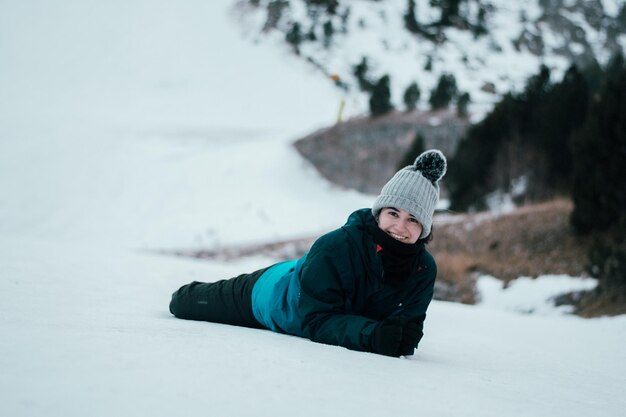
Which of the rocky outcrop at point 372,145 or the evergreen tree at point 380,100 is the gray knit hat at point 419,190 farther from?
the evergreen tree at point 380,100

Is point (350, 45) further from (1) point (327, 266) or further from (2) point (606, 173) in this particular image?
(1) point (327, 266)

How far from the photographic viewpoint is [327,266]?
225cm

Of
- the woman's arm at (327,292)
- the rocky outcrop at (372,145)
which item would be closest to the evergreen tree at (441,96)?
the rocky outcrop at (372,145)

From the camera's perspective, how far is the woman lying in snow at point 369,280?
2.10 m

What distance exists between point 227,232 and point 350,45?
25.1m

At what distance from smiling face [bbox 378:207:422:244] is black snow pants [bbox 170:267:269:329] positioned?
75cm

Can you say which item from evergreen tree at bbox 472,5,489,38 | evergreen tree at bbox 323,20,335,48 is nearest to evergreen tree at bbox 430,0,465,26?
evergreen tree at bbox 472,5,489,38

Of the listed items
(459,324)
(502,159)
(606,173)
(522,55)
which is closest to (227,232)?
(502,159)

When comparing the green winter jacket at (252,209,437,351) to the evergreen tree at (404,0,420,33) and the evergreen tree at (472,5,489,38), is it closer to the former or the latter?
the evergreen tree at (404,0,420,33)

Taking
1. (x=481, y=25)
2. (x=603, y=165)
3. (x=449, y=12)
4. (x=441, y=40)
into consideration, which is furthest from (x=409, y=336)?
(x=481, y=25)

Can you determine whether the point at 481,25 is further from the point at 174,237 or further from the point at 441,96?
the point at 174,237

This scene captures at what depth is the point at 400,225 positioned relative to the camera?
7.64ft

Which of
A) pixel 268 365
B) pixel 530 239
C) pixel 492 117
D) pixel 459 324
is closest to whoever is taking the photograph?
pixel 268 365

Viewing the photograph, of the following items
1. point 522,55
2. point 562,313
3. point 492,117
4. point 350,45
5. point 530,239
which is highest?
point 522,55
